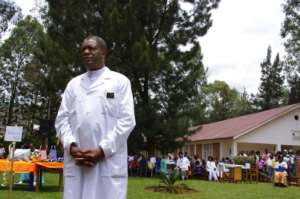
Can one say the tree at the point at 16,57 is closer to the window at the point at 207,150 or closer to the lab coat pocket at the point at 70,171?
the window at the point at 207,150

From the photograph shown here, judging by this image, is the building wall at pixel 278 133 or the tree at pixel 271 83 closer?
the building wall at pixel 278 133

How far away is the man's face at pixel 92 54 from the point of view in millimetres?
4289

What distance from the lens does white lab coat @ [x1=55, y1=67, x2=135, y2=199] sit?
Result: 4055 mm

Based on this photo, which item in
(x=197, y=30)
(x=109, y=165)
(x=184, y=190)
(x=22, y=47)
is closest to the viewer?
(x=109, y=165)

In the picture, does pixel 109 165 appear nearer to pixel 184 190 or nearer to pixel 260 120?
pixel 184 190

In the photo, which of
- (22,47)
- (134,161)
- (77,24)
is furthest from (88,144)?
(22,47)

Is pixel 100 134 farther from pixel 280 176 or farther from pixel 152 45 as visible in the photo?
pixel 152 45

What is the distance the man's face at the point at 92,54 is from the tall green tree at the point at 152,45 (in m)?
19.2

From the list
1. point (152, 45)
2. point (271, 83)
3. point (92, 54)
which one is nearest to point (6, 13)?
point (152, 45)

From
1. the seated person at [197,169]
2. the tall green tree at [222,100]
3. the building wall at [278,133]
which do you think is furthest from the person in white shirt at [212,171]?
the tall green tree at [222,100]

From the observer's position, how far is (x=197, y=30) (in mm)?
26531

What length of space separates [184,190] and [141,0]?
11.6 m

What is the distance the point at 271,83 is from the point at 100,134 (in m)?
67.5

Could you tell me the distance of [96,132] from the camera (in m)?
4.10
